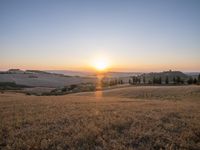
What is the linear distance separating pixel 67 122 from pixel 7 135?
350 cm

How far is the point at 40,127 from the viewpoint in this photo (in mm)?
11062

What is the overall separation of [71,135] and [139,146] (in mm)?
2901

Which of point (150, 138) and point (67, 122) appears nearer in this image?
point (150, 138)

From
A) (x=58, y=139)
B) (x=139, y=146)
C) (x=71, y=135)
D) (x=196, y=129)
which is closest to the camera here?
(x=139, y=146)

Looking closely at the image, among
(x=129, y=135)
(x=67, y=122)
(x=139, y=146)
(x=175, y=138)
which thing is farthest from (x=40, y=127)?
(x=175, y=138)

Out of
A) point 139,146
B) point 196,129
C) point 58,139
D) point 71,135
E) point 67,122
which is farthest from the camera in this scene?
point 67,122

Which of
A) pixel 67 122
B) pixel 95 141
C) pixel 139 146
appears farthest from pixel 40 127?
pixel 139 146

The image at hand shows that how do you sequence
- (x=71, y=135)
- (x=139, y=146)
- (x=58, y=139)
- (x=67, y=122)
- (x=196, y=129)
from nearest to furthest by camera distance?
(x=139, y=146) < (x=58, y=139) < (x=71, y=135) < (x=196, y=129) < (x=67, y=122)

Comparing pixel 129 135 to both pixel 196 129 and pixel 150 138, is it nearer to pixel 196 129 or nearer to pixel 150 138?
pixel 150 138

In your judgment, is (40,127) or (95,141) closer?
(95,141)

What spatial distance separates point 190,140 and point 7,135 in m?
7.62

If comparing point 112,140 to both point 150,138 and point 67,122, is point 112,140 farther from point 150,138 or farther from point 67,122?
point 67,122

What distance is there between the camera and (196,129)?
10.7 meters

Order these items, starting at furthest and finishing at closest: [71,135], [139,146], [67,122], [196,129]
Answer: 1. [67,122]
2. [196,129]
3. [71,135]
4. [139,146]
